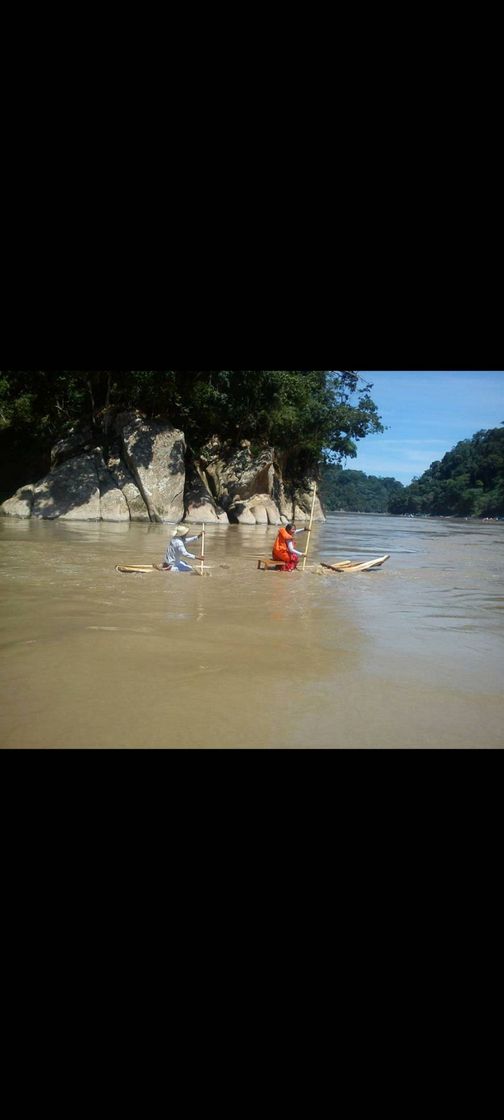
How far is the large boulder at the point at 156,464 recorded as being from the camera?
2122 centimetres

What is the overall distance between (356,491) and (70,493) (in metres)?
97.4

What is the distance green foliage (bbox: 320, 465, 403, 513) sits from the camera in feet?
339

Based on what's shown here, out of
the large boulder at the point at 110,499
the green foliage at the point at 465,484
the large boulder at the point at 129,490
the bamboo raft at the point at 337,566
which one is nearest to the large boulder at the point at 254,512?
the large boulder at the point at 129,490

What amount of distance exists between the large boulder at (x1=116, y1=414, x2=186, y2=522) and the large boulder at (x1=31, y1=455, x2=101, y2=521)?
1.42 meters

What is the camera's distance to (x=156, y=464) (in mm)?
21391

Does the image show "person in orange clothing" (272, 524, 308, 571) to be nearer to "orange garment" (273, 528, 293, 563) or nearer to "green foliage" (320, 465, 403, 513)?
"orange garment" (273, 528, 293, 563)

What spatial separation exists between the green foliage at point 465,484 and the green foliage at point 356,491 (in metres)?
18.6

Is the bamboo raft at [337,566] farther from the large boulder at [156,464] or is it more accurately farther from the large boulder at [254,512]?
the large boulder at [254,512]

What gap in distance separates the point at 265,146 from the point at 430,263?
2.24ft

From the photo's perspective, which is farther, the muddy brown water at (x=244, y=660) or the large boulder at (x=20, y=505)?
the large boulder at (x=20, y=505)
